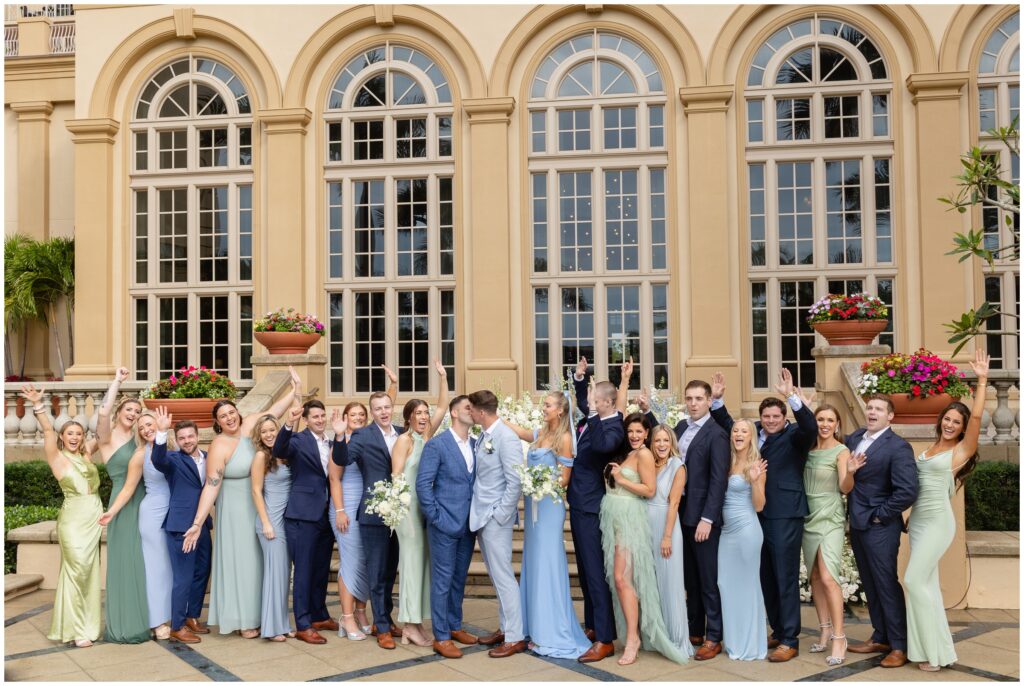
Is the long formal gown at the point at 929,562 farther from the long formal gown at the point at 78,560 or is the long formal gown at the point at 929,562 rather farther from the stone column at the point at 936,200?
the stone column at the point at 936,200

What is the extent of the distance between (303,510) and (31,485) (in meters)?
5.74

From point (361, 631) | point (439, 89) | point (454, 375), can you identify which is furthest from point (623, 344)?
point (361, 631)

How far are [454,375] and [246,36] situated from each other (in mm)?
6080

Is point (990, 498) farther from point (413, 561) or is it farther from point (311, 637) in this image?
point (311, 637)

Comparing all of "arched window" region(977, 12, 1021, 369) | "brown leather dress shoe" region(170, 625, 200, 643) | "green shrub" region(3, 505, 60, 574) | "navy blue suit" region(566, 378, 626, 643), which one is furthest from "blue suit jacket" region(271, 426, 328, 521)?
"arched window" region(977, 12, 1021, 369)

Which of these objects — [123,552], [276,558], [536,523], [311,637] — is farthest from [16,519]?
[536,523]

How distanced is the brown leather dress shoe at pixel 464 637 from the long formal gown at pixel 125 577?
2.28m

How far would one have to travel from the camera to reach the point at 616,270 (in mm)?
13508

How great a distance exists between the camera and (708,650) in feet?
20.1

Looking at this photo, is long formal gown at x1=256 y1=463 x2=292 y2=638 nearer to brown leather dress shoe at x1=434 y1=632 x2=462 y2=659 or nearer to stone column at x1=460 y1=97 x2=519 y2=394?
brown leather dress shoe at x1=434 y1=632 x2=462 y2=659

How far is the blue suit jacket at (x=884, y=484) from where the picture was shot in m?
5.96

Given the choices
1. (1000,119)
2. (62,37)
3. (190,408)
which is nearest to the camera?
(190,408)

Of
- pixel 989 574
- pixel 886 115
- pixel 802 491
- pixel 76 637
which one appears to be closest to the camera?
pixel 802 491

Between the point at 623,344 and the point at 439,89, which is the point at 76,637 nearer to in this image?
the point at 623,344
